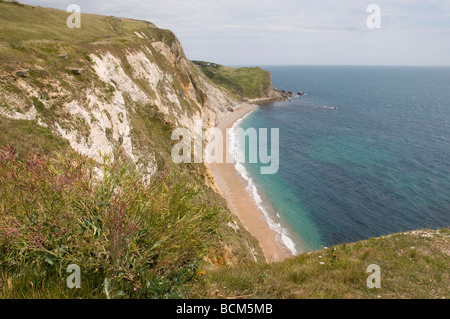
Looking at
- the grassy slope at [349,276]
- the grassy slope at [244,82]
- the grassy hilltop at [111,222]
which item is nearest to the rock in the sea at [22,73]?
the grassy hilltop at [111,222]

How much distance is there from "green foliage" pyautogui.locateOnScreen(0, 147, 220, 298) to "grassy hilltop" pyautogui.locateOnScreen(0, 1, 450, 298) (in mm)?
37

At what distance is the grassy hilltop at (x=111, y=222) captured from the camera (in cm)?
579

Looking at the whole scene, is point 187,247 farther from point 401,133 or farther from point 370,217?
point 401,133

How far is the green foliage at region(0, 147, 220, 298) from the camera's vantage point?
5566 millimetres

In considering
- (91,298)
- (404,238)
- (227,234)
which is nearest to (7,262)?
(91,298)

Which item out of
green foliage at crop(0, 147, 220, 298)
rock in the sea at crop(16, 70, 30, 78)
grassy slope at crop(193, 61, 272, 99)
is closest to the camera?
green foliage at crop(0, 147, 220, 298)

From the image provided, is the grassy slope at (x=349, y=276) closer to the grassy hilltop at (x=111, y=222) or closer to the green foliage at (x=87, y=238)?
the grassy hilltop at (x=111, y=222)

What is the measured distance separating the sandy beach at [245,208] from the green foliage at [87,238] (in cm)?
2224

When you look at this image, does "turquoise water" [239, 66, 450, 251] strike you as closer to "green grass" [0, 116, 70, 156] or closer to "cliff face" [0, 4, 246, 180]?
"cliff face" [0, 4, 246, 180]

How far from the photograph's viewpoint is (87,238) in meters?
6.24

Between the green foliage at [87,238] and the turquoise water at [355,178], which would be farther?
the turquoise water at [355,178]

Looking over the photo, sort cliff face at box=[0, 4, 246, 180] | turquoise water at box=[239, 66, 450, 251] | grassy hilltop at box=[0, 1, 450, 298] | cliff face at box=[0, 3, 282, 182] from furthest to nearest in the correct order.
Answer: turquoise water at box=[239, 66, 450, 251], cliff face at box=[0, 3, 282, 182], cliff face at box=[0, 4, 246, 180], grassy hilltop at box=[0, 1, 450, 298]

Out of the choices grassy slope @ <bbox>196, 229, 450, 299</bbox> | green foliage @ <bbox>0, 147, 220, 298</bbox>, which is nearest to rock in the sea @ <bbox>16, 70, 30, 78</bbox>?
green foliage @ <bbox>0, 147, 220, 298</bbox>

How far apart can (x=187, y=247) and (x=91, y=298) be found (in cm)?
242
